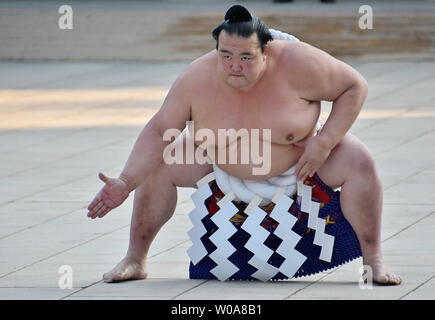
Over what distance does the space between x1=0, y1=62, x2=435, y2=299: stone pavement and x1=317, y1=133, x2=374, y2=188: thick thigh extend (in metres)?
0.39

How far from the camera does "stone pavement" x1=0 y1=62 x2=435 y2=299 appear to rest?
4219mm

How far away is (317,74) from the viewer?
412 centimetres

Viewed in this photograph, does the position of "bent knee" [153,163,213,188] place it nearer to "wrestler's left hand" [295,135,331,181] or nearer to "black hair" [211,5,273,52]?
"wrestler's left hand" [295,135,331,181]

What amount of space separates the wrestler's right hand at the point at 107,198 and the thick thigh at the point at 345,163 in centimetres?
74

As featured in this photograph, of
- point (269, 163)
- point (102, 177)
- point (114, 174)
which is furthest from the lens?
point (114, 174)

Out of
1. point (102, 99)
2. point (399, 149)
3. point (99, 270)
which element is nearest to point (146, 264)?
point (99, 270)

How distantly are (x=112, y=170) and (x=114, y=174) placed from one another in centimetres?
10

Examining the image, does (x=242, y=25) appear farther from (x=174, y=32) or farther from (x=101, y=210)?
(x=174, y=32)

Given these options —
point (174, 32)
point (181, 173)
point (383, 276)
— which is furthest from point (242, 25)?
point (174, 32)

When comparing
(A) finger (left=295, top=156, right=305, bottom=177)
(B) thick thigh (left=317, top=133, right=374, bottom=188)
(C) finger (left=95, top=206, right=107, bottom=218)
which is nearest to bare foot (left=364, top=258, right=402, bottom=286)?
(B) thick thigh (left=317, top=133, right=374, bottom=188)

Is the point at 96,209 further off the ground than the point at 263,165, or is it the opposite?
the point at 263,165

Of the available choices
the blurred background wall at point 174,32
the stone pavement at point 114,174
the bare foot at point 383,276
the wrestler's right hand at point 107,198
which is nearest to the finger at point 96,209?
the wrestler's right hand at point 107,198

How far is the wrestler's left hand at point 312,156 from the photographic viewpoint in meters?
4.12
